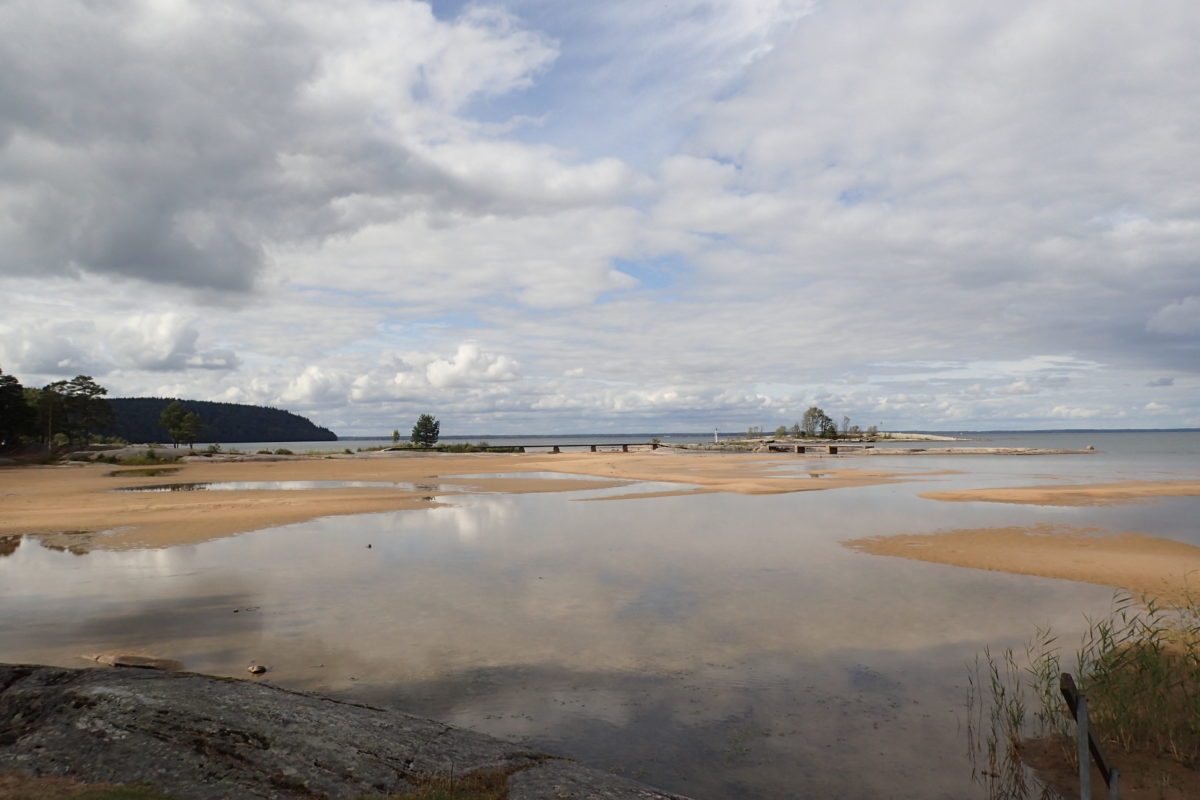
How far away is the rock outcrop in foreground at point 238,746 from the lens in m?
6.06

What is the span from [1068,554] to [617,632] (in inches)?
621

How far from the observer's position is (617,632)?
43.4 feet

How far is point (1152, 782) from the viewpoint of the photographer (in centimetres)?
763

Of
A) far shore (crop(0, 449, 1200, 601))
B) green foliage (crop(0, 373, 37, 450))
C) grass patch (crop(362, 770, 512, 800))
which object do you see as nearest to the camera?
grass patch (crop(362, 770, 512, 800))

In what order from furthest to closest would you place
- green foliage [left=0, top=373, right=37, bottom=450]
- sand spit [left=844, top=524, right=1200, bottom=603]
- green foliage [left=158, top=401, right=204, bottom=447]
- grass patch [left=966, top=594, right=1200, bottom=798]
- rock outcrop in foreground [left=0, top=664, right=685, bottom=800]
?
1. green foliage [left=158, top=401, right=204, bottom=447]
2. green foliage [left=0, top=373, right=37, bottom=450]
3. sand spit [left=844, top=524, right=1200, bottom=603]
4. grass patch [left=966, top=594, right=1200, bottom=798]
5. rock outcrop in foreground [left=0, top=664, right=685, bottom=800]

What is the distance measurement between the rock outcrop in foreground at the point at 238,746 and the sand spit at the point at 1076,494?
34382 mm

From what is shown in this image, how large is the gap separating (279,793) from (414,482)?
46.3 metres

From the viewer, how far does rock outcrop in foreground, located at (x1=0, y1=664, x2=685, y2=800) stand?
6.06 m

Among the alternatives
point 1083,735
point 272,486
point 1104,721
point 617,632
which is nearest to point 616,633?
point 617,632

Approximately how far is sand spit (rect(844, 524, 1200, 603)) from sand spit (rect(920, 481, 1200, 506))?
34.1 feet

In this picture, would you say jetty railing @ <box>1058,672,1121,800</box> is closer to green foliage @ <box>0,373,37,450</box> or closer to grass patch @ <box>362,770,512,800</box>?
grass patch @ <box>362,770,512,800</box>

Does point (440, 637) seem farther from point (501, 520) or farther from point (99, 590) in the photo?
point (501, 520)

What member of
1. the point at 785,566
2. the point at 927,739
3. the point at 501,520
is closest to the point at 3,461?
the point at 501,520

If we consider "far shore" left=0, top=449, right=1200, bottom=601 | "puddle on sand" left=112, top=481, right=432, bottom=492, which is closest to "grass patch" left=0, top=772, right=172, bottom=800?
"far shore" left=0, top=449, right=1200, bottom=601
